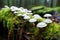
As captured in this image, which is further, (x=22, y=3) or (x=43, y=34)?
(x=22, y=3)

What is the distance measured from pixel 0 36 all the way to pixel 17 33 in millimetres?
607

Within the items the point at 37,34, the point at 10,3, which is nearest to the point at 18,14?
the point at 37,34

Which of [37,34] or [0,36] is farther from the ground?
[37,34]

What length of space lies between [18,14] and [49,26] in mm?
611

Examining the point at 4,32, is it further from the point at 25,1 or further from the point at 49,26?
the point at 25,1

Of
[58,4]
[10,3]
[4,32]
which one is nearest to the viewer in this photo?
[4,32]

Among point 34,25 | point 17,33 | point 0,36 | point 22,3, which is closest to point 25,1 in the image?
point 22,3

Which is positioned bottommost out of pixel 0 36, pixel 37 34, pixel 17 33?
pixel 0 36

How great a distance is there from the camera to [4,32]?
8.97ft

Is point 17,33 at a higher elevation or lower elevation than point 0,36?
higher

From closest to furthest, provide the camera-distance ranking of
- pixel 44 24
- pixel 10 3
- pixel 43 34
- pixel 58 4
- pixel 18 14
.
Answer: pixel 44 24, pixel 43 34, pixel 18 14, pixel 58 4, pixel 10 3

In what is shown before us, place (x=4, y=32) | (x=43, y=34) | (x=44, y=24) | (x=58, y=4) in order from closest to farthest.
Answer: (x=44, y=24)
(x=43, y=34)
(x=4, y=32)
(x=58, y=4)

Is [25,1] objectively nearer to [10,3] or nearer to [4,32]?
[10,3]

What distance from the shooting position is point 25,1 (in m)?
5.39
